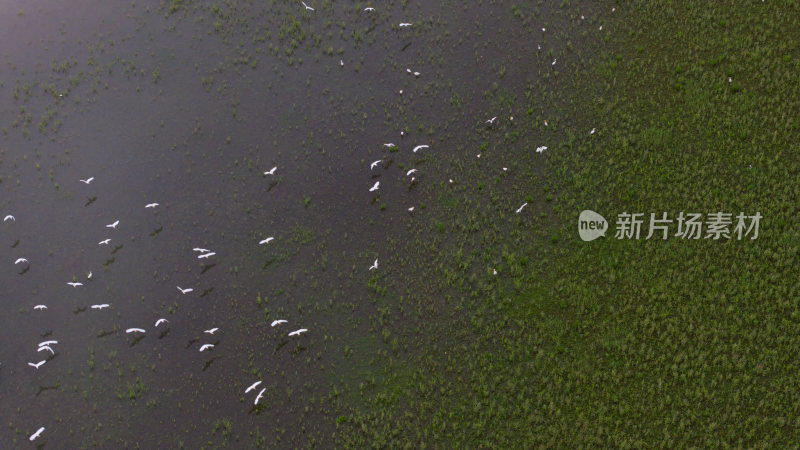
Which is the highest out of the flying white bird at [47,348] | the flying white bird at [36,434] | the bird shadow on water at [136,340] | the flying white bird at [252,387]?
the flying white bird at [252,387]

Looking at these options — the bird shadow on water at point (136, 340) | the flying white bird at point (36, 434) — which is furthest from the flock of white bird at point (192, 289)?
the bird shadow on water at point (136, 340)

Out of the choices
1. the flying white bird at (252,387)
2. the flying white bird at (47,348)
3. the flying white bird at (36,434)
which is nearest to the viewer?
the flying white bird at (36,434)

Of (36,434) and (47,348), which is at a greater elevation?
(47,348)

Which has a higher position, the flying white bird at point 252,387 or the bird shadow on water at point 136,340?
the flying white bird at point 252,387

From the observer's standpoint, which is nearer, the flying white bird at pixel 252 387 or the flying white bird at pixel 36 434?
the flying white bird at pixel 36 434

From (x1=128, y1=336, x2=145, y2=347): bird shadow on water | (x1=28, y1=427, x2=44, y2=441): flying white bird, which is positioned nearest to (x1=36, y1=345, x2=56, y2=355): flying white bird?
(x1=28, y1=427, x2=44, y2=441): flying white bird

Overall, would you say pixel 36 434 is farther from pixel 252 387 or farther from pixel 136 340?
pixel 252 387

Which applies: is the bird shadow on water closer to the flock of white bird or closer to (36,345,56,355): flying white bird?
the flock of white bird

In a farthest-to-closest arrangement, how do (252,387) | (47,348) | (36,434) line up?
1. (47,348)
2. (252,387)
3. (36,434)

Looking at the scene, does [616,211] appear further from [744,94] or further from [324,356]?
[324,356]

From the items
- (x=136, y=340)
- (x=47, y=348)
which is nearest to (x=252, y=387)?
(x=136, y=340)

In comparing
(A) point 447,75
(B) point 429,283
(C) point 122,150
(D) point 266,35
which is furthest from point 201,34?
(B) point 429,283

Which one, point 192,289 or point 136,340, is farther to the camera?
point 192,289

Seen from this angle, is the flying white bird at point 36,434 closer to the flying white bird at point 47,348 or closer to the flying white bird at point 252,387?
the flying white bird at point 47,348
